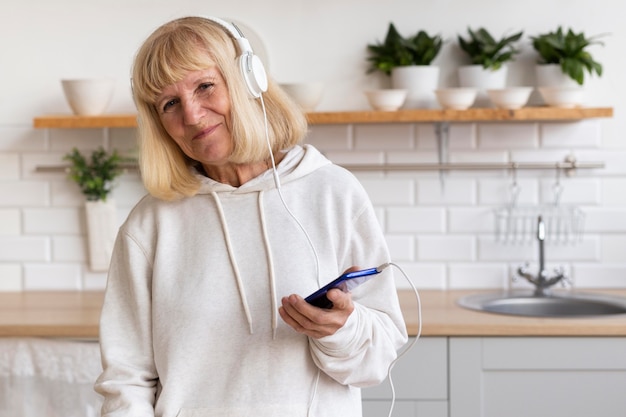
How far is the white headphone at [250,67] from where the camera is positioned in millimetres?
1573

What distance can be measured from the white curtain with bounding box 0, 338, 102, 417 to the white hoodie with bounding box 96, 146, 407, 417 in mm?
714

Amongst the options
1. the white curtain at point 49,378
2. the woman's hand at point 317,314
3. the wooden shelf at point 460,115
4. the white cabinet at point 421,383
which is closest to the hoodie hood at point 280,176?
the woman's hand at point 317,314

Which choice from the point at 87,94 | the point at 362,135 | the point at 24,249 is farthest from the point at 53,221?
the point at 362,135

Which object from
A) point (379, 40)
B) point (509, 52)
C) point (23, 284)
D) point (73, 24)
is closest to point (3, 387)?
point (23, 284)

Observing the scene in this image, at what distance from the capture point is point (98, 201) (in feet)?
10.3

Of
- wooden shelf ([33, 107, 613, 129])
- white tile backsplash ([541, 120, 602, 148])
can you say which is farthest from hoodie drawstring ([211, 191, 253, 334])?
white tile backsplash ([541, 120, 602, 148])

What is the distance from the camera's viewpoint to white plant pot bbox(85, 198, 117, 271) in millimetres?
3150

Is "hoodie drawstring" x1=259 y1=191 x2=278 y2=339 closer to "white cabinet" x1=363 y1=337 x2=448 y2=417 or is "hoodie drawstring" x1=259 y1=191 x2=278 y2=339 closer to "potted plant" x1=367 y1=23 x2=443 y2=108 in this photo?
"white cabinet" x1=363 y1=337 x2=448 y2=417

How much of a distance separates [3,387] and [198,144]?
3.74ft

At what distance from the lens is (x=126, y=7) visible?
3158 millimetres

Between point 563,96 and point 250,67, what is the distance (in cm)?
161

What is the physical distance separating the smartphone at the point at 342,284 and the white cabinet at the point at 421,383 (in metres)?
1.14

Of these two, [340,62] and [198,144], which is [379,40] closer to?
[340,62]

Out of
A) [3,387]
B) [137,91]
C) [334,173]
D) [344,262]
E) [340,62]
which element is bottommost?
[3,387]
